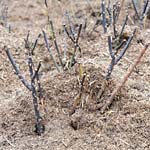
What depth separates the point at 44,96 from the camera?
248cm

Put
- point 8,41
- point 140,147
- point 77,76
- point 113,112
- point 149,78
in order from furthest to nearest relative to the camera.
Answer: point 8,41, point 149,78, point 77,76, point 113,112, point 140,147

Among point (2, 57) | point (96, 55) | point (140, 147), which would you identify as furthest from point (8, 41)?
point (140, 147)

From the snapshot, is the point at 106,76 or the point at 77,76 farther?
the point at 77,76

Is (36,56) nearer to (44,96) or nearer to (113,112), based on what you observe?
(44,96)

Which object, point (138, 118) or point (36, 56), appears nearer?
point (138, 118)

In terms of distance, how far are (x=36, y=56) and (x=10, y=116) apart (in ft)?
2.85

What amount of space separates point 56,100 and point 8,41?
3.38ft

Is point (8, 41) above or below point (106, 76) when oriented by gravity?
below

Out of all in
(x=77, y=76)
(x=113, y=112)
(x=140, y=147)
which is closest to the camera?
(x=140, y=147)

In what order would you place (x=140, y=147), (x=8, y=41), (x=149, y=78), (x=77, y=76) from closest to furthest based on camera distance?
(x=140, y=147), (x=77, y=76), (x=149, y=78), (x=8, y=41)

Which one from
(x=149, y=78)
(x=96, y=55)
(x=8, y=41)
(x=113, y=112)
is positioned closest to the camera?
(x=113, y=112)

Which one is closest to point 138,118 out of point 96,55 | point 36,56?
point 96,55

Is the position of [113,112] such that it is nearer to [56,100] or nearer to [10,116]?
[56,100]

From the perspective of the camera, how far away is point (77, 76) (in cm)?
255
